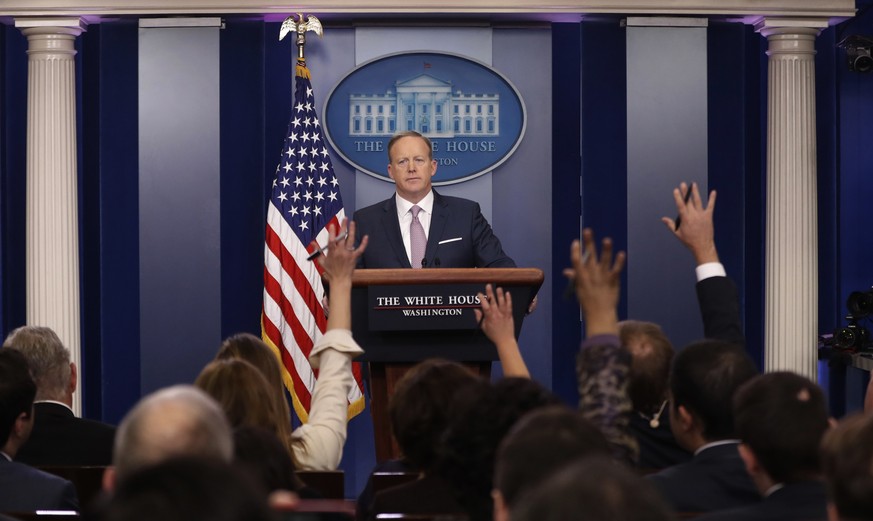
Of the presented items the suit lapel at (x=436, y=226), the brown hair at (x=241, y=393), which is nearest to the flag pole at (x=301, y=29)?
the suit lapel at (x=436, y=226)

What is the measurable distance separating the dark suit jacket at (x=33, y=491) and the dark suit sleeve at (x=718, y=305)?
1.70 meters

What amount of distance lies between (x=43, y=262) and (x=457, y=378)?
15.4 feet

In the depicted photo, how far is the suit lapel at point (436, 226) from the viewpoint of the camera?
5.33m

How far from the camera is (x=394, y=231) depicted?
5422 millimetres

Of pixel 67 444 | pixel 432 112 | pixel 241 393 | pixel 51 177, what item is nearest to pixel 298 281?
pixel 432 112

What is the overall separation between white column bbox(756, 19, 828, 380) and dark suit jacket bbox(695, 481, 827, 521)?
4.78 m

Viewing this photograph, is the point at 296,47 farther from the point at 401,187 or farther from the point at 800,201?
the point at 800,201

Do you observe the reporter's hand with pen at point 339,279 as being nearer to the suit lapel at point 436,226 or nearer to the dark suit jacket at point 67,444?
the dark suit jacket at point 67,444

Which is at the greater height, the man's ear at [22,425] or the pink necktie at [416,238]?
the pink necktie at [416,238]

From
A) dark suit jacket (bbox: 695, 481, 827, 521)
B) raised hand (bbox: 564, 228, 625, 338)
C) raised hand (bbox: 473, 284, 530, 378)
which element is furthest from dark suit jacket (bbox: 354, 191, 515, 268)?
dark suit jacket (bbox: 695, 481, 827, 521)

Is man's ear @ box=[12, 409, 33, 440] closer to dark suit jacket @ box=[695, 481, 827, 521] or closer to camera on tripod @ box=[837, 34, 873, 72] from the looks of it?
dark suit jacket @ box=[695, 481, 827, 521]

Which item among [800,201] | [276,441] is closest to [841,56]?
[800,201]

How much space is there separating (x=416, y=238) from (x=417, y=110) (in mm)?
1672

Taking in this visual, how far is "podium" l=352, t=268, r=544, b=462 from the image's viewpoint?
4.16 meters
